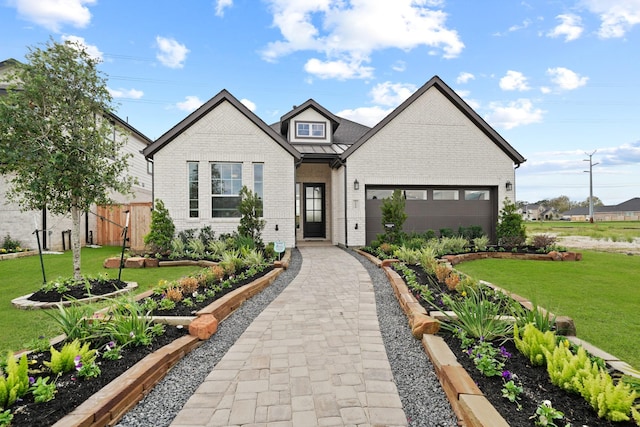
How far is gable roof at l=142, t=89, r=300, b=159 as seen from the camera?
11750 millimetres

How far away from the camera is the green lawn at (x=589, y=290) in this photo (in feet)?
12.4

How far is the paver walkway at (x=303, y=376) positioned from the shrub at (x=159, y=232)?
6925 mm

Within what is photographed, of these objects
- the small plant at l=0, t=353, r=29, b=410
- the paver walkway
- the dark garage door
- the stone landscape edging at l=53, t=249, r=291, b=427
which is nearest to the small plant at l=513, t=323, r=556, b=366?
the paver walkway

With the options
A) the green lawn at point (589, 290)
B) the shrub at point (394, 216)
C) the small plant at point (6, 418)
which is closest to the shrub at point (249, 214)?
the shrub at point (394, 216)

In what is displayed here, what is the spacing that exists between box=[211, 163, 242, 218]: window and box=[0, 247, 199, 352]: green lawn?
3679 mm

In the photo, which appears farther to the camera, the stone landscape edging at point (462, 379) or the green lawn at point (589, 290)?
the green lawn at point (589, 290)

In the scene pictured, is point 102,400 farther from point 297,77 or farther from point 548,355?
point 297,77

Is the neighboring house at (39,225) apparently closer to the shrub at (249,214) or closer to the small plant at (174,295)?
the shrub at (249,214)

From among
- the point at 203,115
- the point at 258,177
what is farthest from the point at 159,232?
the point at 203,115

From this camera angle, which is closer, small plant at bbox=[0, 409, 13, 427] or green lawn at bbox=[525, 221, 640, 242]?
small plant at bbox=[0, 409, 13, 427]

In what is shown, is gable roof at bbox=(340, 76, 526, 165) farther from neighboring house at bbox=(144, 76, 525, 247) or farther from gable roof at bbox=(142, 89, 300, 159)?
gable roof at bbox=(142, 89, 300, 159)

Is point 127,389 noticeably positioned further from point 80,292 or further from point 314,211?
point 314,211

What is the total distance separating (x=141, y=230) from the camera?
39.8 ft

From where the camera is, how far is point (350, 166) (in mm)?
12750
